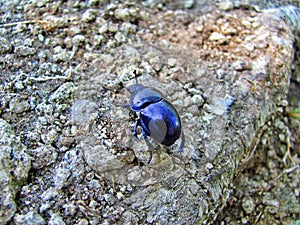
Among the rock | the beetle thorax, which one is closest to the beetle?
the beetle thorax

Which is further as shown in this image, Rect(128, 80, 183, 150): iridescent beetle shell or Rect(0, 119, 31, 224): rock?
Rect(128, 80, 183, 150): iridescent beetle shell

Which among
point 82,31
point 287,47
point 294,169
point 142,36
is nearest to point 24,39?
point 82,31

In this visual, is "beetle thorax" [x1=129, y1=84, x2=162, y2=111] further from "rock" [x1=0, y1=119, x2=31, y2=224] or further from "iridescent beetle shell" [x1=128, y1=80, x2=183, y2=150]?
"rock" [x1=0, y1=119, x2=31, y2=224]

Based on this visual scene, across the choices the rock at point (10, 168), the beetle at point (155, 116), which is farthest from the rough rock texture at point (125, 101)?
the beetle at point (155, 116)

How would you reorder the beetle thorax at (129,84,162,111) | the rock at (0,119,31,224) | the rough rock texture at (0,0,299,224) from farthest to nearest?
the beetle thorax at (129,84,162,111), the rough rock texture at (0,0,299,224), the rock at (0,119,31,224)

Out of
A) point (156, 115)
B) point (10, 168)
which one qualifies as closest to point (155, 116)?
point (156, 115)

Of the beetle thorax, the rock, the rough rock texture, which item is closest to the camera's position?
the rock

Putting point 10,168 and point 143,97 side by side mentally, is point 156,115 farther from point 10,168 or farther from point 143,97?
point 10,168
